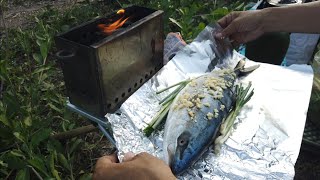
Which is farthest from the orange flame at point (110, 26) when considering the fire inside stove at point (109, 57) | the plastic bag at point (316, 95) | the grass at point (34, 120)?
the plastic bag at point (316, 95)

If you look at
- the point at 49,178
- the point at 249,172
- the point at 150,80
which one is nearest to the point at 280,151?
the point at 249,172

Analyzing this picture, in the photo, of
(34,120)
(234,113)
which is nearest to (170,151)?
(234,113)

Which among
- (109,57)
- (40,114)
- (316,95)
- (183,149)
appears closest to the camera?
(183,149)

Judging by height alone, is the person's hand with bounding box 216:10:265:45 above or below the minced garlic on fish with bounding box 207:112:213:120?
above

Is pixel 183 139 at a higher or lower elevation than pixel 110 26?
lower

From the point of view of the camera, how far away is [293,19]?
101 inches

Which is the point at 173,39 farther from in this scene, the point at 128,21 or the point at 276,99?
the point at 276,99

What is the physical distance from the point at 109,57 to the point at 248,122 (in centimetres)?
100

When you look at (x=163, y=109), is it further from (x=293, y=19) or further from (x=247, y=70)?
(x=293, y=19)

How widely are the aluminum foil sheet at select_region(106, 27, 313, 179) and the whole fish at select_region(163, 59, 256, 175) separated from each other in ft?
0.33

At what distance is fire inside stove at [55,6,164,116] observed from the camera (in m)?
1.91

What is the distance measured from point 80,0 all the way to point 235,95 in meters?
4.87

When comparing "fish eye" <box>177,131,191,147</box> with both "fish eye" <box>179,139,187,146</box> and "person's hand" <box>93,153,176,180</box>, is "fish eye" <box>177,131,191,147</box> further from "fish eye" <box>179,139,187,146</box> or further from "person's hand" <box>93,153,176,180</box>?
"person's hand" <box>93,153,176,180</box>

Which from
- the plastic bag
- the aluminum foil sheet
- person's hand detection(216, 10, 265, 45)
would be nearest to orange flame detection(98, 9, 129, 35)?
the aluminum foil sheet
